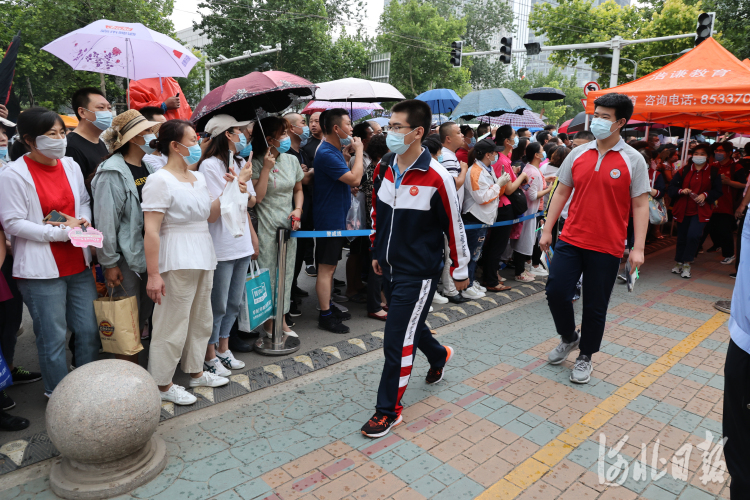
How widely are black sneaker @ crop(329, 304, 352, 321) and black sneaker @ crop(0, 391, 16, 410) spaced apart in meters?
2.98

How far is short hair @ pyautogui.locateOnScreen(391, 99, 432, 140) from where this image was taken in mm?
3463

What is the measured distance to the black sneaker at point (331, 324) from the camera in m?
5.26

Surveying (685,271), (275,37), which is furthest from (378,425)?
(275,37)

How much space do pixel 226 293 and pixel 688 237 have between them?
24.1 ft

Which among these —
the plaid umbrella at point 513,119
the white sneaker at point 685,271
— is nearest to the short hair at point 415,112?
the white sneaker at point 685,271

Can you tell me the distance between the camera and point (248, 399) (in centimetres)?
388

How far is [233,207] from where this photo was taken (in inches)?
153

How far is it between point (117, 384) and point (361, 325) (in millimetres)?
2962

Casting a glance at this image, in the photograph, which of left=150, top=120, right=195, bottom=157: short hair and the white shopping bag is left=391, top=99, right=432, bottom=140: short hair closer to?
the white shopping bag

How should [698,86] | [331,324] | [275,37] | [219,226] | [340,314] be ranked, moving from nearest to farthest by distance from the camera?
[219,226] < [331,324] < [340,314] < [698,86] < [275,37]

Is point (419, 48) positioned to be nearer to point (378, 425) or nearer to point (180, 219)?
point (180, 219)

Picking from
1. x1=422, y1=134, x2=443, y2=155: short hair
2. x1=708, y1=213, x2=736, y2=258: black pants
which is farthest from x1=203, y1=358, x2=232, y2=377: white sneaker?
x1=708, y1=213, x2=736, y2=258: black pants

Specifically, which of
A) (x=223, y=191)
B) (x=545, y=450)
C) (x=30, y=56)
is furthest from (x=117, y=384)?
(x=30, y=56)

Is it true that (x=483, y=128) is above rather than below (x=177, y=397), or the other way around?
above
